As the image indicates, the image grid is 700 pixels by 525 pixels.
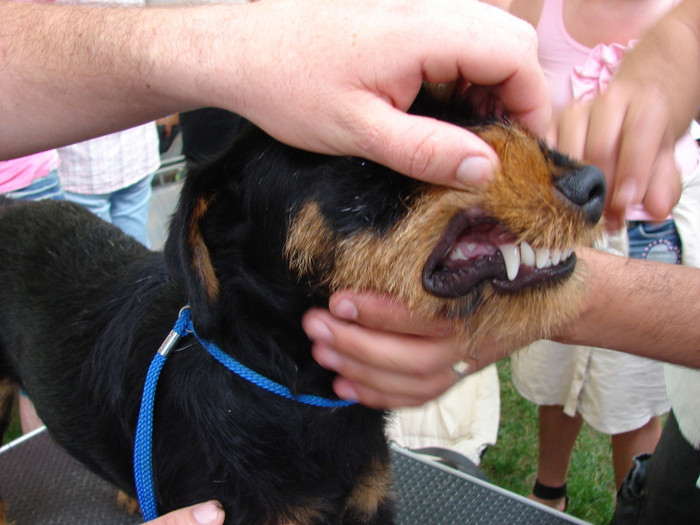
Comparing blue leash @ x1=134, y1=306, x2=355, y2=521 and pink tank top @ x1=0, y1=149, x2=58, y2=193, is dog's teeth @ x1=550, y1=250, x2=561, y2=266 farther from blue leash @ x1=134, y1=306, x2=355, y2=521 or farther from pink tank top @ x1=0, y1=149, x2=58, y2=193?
pink tank top @ x1=0, y1=149, x2=58, y2=193

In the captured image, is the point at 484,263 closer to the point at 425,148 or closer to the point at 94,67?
the point at 425,148

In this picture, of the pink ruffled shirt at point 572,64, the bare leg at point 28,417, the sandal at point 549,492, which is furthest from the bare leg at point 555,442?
the bare leg at point 28,417

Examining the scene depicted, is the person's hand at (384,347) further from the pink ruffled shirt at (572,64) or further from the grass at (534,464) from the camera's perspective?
the grass at (534,464)

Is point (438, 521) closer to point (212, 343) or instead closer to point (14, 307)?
point (212, 343)

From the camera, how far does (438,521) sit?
2490 mm

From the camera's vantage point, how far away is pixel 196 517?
150 centimetres

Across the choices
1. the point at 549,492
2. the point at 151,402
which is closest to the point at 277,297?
the point at 151,402

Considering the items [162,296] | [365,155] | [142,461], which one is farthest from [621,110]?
[142,461]

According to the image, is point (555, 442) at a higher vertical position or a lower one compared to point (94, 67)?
lower

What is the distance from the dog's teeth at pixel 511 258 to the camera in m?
1.26

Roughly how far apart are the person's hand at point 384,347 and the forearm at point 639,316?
0.34 metres

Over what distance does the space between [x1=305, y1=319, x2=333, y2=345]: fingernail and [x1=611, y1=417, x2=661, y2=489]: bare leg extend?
8.77ft

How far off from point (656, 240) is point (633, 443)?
4.37ft

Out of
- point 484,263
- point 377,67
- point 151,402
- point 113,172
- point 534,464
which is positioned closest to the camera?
point 377,67
